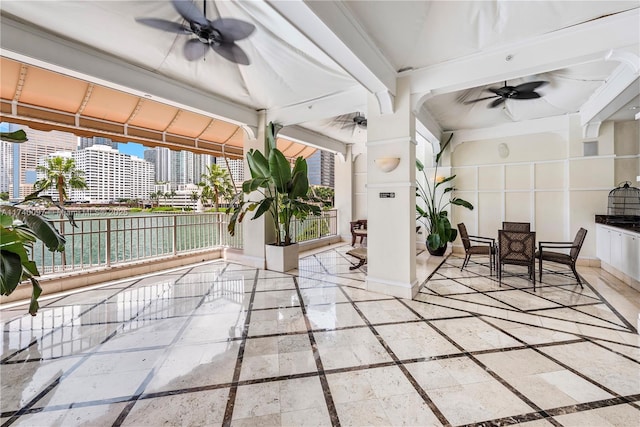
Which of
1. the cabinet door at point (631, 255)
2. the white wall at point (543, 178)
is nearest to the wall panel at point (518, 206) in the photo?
the white wall at point (543, 178)

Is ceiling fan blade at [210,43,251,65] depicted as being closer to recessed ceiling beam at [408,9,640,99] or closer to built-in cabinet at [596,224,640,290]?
recessed ceiling beam at [408,9,640,99]

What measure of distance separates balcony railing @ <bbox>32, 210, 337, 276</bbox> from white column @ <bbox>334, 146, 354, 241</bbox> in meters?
2.36

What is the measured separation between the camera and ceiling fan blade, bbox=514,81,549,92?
162 inches

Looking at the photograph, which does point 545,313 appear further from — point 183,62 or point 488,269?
point 183,62

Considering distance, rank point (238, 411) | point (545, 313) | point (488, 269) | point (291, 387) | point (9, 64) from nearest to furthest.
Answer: point (238, 411) < point (291, 387) < point (9, 64) < point (545, 313) < point (488, 269)

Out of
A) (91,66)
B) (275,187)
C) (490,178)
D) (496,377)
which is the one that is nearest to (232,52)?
(91,66)

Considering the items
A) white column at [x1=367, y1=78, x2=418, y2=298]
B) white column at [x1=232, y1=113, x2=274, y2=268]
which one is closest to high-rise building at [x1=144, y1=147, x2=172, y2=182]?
white column at [x1=232, y1=113, x2=274, y2=268]

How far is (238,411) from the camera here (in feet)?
5.57

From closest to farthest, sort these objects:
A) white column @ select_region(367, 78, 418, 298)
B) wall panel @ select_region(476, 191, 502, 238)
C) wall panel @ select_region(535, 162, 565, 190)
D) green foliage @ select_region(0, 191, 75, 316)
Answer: green foliage @ select_region(0, 191, 75, 316)
white column @ select_region(367, 78, 418, 298)
wall panel @ select_region(535, 162, 565, 190)
wall panel @ select_region(476, 191, 502, 238)

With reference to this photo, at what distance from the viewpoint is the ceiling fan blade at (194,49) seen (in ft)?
10.4

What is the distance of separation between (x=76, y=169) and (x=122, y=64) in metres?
3.27

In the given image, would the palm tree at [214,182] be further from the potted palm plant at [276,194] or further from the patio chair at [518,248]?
the patio chair at [518,248]

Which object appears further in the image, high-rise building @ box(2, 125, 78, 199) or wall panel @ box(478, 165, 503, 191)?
wall panel @ box(478, 165, 503, 191)

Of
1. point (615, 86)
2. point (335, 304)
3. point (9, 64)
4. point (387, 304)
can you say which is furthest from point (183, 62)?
point (615, 86)
